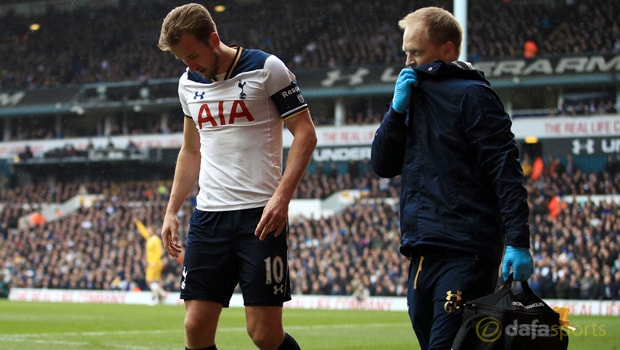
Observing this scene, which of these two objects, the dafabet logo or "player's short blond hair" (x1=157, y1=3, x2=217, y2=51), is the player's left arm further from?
the dafabet logo

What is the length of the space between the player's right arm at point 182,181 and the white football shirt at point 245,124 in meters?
0.32

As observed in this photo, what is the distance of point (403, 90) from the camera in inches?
142

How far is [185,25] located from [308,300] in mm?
18377

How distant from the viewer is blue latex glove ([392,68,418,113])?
360cm

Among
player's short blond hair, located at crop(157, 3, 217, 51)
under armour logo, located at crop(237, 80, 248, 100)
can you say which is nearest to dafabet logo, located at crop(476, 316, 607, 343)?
under armour logo, located at crop(237, 80, 248, 100)

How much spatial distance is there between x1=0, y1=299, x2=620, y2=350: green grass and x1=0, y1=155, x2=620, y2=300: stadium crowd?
6.96m

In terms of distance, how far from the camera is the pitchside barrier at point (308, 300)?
18797mm

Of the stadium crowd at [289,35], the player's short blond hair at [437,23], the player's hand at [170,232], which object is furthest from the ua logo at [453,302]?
the stadium crowd at [289,35]

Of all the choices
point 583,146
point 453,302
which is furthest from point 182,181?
point 583,146

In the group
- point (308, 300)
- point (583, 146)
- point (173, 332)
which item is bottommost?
point (308, 300)

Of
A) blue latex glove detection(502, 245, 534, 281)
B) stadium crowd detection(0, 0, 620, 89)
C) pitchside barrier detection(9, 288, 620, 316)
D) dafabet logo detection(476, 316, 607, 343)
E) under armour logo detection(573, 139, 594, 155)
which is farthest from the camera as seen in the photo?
stadium crowd detection(0, 0, 620, 89)

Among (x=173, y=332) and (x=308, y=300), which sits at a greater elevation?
(x=173, y=332)

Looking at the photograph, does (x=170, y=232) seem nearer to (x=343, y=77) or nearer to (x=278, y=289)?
(x=278, y=289)

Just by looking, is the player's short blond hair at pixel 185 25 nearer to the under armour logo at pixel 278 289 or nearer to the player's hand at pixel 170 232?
the player's hand at pixel 170 232
